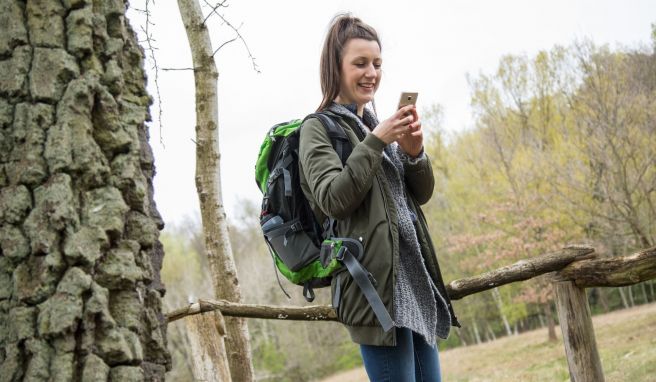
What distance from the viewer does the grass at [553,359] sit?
9.34 m

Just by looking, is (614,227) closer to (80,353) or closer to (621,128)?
(621,128)

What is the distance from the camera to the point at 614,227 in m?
15.3

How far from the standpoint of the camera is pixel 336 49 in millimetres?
2453

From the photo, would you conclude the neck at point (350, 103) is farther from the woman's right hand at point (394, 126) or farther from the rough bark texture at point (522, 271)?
the rough bark texture at point (522, 271)

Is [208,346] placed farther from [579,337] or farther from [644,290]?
[644,290]

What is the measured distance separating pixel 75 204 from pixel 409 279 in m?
1.16

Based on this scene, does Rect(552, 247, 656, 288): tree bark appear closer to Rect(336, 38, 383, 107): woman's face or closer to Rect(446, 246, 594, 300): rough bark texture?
Rect(446, 246, 594, 300): rough bark texture

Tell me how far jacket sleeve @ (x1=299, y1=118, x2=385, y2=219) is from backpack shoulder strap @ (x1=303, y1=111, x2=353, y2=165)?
0.24ft

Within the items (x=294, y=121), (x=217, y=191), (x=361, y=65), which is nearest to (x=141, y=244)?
(x=294, y=121)

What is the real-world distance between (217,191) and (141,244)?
8.37 ft

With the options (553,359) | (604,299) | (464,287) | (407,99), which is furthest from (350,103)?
(604,299)

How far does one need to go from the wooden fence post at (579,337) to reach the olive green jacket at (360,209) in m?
1.67

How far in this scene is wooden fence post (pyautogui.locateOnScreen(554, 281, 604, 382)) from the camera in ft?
10.8

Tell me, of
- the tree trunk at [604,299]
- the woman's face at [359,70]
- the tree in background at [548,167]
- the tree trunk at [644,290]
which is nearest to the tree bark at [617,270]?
the woman's face at [359,70]
